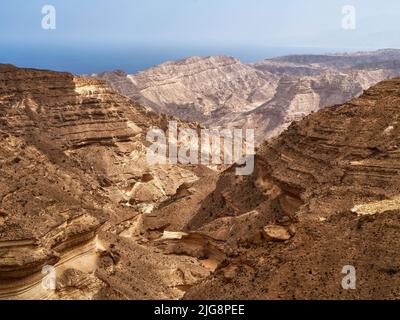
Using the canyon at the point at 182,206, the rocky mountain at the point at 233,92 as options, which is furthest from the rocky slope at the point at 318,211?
the rocky mountain at the point at 233,92

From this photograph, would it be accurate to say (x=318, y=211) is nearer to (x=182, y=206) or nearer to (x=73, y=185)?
(x=73, y=185)

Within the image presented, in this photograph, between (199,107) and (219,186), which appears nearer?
(219,186)

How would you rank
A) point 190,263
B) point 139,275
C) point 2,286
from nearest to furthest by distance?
point 2,286
point 139,275
point 190,263

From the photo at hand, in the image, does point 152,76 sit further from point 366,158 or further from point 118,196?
point 366,158

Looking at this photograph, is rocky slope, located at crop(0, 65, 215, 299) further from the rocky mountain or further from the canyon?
the rocky mountain

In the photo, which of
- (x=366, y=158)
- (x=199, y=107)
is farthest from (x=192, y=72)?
(x=366, y=158)

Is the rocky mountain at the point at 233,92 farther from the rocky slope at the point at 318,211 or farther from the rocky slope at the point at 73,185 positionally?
the rocky slope at the point at 318,211
